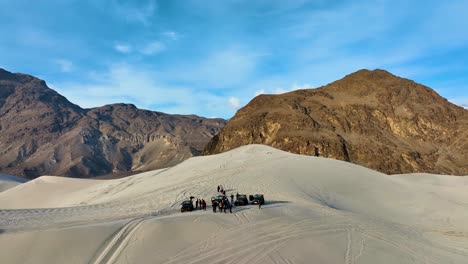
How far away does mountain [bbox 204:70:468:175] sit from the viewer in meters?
72.2

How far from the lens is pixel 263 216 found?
62.8 feet

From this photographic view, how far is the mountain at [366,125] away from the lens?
72.2m

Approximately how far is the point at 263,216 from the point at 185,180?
633 inches

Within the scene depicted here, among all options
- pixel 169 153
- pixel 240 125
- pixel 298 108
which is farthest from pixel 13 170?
pixel 298 108

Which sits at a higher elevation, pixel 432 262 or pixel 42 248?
pixel 42 248

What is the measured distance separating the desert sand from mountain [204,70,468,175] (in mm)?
32460

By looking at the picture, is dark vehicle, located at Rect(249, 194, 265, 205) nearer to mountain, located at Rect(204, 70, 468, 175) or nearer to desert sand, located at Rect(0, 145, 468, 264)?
desert sand, located at Rect(0, 145, 468, 264)

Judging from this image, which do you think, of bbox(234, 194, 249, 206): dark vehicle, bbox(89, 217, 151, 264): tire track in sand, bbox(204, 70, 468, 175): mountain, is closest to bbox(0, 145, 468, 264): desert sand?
bbox(89, 217, 151, 264): tire track in sand

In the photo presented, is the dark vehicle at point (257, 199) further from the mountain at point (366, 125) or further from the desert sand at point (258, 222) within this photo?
the mountain at point (366, 125)

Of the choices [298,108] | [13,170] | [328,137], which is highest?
[298,108]

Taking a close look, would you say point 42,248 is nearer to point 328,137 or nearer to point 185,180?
point 185,180

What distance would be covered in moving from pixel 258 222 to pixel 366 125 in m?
70.5

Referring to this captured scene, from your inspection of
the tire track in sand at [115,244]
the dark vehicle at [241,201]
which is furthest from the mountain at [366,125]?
the tire track in sand at [115,244]

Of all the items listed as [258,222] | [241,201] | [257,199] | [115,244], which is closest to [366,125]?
[257,199]
